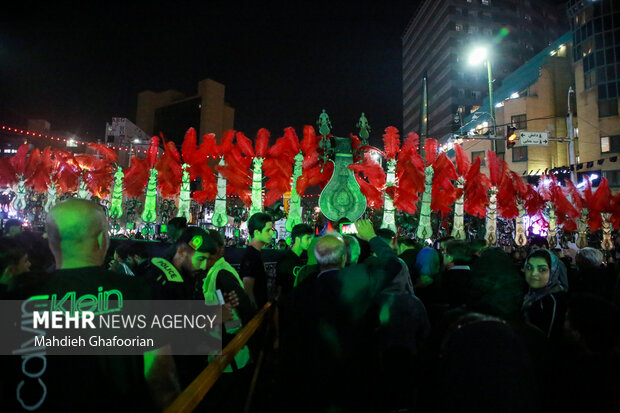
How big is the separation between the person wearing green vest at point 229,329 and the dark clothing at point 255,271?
31.9 inches

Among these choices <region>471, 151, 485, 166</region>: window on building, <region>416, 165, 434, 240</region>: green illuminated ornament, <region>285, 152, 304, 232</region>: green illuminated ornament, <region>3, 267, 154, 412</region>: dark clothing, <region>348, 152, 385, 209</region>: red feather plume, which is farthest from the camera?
<region>471, 151, 485, 166</region>: window on building

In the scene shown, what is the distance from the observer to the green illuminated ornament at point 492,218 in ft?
51.6

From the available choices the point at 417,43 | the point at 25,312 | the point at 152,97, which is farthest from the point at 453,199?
the point at 417,43

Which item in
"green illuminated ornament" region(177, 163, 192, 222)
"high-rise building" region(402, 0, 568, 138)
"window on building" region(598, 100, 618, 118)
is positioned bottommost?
"green illuminated ornament" region(177, 163, 192, 222)

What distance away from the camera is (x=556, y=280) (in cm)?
328

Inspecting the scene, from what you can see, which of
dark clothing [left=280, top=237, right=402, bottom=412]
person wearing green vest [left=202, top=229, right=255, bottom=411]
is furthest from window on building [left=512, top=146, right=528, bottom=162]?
person wearing green vest [left=202, top=229, right=255, bottom=411]

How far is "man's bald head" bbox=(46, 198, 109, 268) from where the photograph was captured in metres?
1.81

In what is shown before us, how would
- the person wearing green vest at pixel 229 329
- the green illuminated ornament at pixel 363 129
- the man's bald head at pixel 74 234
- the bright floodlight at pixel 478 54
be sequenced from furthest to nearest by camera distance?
the bright floodlight at pixel 478 54, the green illuminated ornament at pixel 363 129, the person wearing green vest at pixel 229 329, the man's bald head at pixel 74 234

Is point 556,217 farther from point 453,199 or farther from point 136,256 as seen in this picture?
point 136,256

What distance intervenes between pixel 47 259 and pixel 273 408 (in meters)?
2.92

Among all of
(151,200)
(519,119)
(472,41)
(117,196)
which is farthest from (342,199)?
(472,41)

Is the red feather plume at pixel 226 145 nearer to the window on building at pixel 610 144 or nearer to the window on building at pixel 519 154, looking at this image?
the window on building at pixel 610 144

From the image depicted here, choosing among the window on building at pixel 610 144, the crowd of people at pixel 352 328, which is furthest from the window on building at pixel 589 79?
the crowd of people at pixel 352 328

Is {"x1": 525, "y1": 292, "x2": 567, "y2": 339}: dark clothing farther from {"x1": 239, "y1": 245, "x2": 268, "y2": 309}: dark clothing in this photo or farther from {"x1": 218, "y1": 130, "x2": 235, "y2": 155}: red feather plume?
{"x1": 218, "y1": 130, "x2": 235, "y2": 155}: red feather plume
